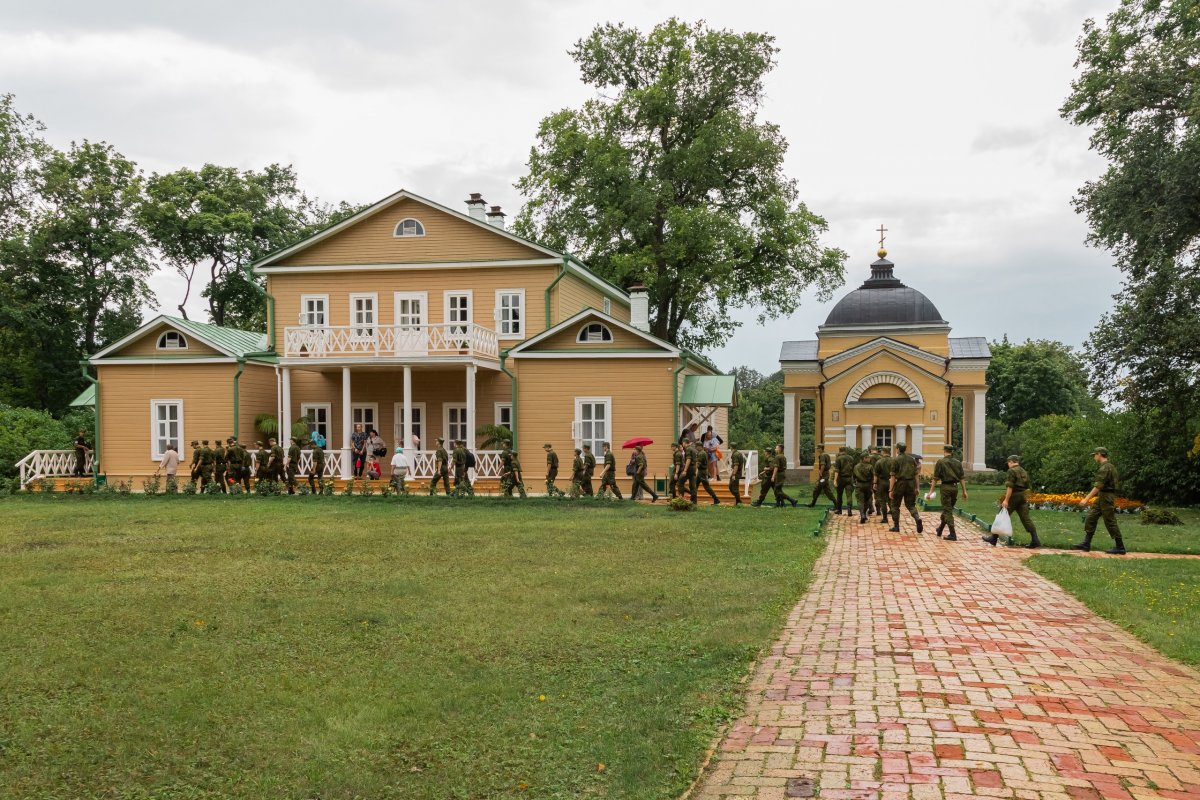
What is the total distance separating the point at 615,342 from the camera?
24.0 m

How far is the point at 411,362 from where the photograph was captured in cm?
2405

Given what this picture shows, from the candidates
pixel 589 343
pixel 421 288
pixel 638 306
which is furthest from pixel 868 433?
pixel 421 288

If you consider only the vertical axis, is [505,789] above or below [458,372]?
below

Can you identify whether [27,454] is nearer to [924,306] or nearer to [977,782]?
[977,782]

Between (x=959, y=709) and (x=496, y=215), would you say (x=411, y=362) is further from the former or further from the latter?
(x=959, y=709)

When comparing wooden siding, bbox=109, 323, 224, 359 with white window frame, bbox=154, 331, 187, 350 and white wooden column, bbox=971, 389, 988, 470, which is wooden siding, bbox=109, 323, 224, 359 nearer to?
white window frame, bbox=154, 331, 187, 350

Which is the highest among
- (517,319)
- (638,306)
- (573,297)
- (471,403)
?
(573,297)

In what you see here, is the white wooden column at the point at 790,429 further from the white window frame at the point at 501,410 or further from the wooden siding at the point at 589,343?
the wooden siding at the point at 589,343

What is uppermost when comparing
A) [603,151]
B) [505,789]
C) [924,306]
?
[603,151]

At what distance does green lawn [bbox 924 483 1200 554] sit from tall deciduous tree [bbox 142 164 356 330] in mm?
32701

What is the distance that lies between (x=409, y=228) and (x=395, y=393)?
4720 millimetres

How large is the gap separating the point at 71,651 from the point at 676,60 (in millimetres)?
33343

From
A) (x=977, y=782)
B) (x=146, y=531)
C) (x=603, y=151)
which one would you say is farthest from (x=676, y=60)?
(x=977, y=782)

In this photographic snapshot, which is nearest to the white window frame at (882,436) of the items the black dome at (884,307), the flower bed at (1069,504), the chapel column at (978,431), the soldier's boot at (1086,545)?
the chapel column at (978,431)
